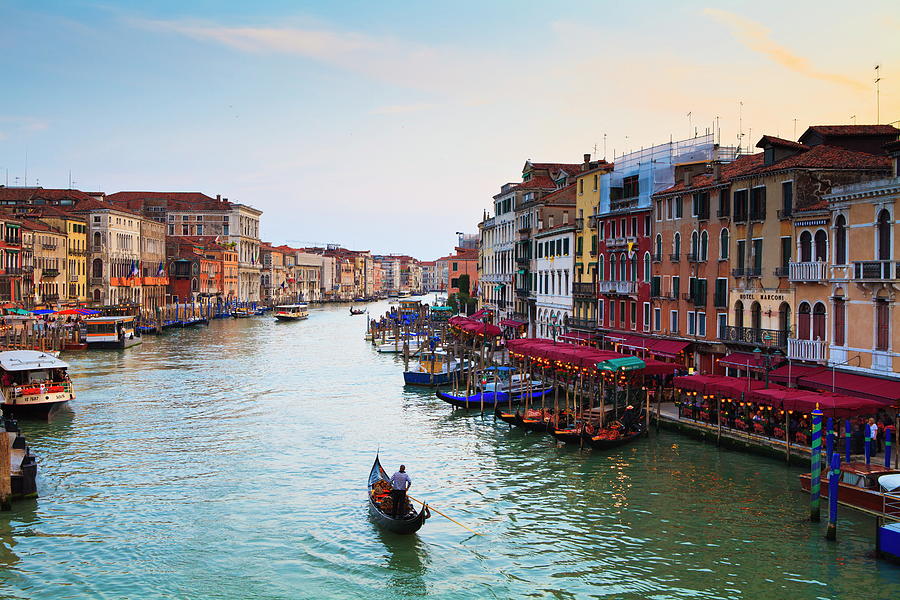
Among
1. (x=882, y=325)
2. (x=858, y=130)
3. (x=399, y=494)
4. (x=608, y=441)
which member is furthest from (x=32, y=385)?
(x=858, y=130)

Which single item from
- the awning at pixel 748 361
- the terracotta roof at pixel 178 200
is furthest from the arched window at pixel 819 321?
the terracotta roof at pixel 178 200

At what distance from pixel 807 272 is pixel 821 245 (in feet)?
2.47

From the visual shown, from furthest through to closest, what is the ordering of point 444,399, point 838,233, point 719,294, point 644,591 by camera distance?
point 444,399 → point 719,294 → point 838,233 → point 644,591

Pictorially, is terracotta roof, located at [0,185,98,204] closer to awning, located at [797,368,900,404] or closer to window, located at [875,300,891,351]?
awning, located at [797,368,900,404]

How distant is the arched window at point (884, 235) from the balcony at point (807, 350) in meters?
2.83

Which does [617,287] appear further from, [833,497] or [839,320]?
[833,497]

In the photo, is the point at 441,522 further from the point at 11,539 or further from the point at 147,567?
the point at 11,539

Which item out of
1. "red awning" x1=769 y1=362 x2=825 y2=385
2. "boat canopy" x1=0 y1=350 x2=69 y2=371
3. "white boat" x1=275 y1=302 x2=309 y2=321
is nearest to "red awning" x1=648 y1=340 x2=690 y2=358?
"red awning" x1=769 y1=362 x2=825 y2=385

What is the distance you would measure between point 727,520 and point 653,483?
107 inches

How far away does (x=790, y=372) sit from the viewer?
21750mm

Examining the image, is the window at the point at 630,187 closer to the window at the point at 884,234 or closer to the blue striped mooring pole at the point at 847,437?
the window at the point at 884,234

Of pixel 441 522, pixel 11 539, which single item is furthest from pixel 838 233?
pixel 11 539

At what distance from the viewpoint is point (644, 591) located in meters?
12.8

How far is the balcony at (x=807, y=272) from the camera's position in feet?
70.6
